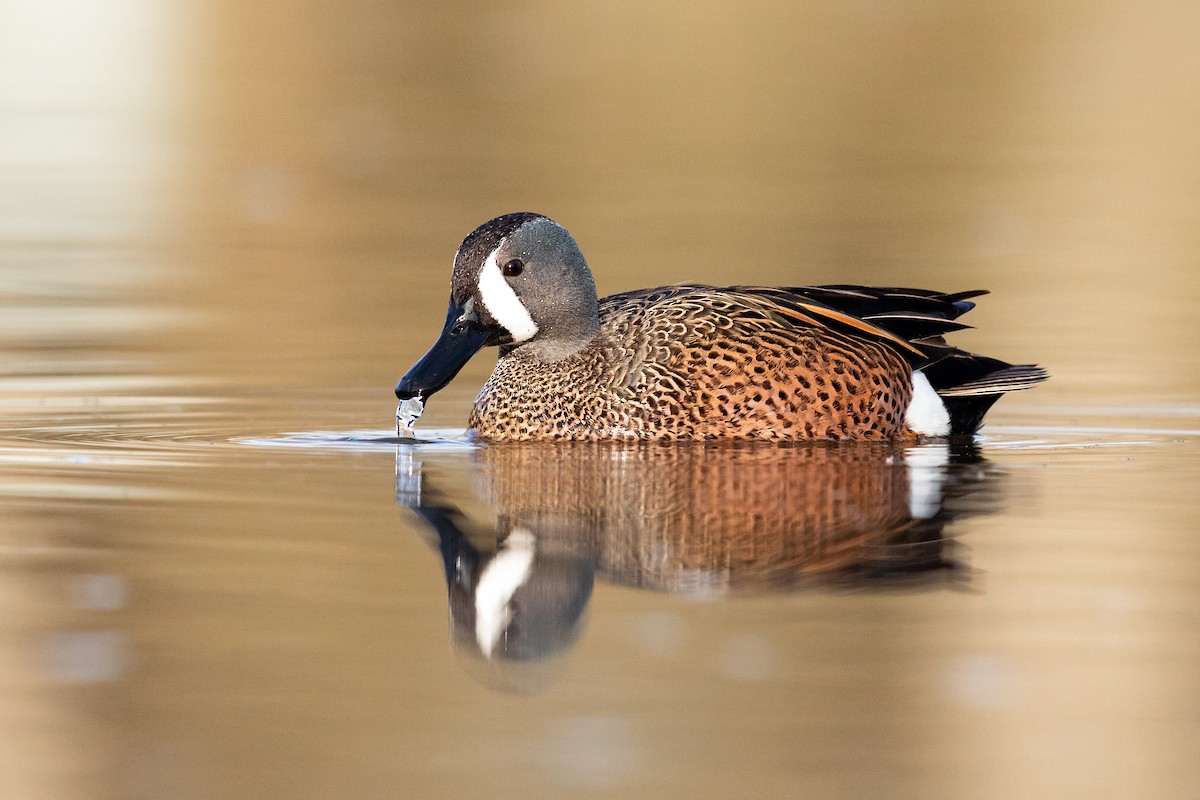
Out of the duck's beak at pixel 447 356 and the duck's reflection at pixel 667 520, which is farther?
the duck's beak at pixel 447 356

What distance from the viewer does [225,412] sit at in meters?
9.05

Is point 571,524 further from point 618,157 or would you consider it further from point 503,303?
point 618,157

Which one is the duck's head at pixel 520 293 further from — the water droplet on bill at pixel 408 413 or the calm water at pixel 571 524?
the calm water at pixel 571 524

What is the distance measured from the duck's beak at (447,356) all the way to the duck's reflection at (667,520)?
0.26 m

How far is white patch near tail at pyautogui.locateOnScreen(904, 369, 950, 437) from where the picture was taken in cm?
872

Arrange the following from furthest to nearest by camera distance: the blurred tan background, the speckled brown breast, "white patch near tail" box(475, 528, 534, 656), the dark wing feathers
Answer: the blurred tan background → the dark wing feathers → the speckled brown breast → "white patch near tail" box(475, 528, 534, 656)

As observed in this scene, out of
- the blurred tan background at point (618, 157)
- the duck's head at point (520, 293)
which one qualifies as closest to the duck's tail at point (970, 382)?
the blurred tan background at point (618, 157)

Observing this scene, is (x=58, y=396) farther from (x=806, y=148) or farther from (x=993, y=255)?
(x=806, y=148)

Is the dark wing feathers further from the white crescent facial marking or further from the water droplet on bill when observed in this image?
the water droplet on bill

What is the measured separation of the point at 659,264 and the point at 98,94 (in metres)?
16.4

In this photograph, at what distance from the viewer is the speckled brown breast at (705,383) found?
832 cm

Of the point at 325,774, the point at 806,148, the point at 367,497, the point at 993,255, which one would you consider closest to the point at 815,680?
the point at 325,774

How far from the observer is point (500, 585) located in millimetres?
5672

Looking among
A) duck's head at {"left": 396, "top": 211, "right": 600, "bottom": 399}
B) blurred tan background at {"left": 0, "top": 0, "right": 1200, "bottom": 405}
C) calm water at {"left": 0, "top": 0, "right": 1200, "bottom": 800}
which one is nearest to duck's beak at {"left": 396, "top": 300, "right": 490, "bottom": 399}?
duck's head at {"left": 396, "top": 211, "right": 600, "bottom": 399}
